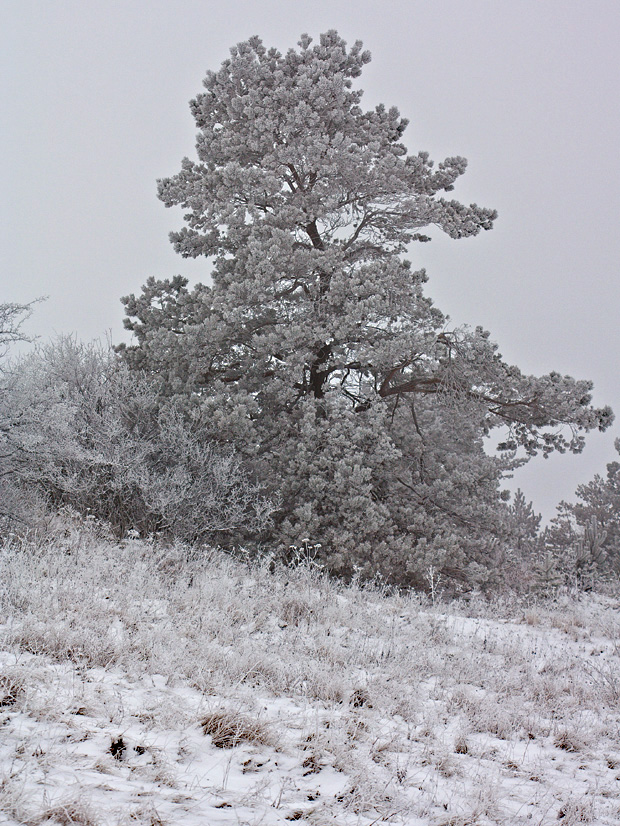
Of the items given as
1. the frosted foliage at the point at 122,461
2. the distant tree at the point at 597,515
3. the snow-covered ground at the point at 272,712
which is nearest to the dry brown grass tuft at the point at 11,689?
the snow-covered ground at the point at 272,712

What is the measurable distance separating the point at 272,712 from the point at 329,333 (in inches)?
353

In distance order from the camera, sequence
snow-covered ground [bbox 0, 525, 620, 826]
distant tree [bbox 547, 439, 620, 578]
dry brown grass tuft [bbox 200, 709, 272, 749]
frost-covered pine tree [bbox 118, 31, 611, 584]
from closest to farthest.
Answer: snow-covered ground [bbox 0, 525, 620, 826]
dry brown grass tuft [bbox 200, 709, 272, 749]
frost-covered pine tree [bbox 118, 31, 611, 584]
distant tree [bbox 547, 439, 620, 578]

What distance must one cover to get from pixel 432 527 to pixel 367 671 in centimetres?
800

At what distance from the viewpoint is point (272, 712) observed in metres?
4.23

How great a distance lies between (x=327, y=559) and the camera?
38.3 feet

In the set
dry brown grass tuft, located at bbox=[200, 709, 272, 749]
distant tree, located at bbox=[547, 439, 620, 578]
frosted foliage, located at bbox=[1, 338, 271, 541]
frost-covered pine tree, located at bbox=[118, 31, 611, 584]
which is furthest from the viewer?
distant tree, located at bbox=[547, 439, 620, 578]

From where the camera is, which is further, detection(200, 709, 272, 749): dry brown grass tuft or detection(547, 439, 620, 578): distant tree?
detection(547, 439, 620, 578): distant tree

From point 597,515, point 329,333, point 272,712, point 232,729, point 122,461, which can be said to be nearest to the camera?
point 232,729

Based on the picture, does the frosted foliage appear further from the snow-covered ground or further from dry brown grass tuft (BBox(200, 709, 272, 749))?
dry brown grass tuft (BBox(200, 709, 272, 749))

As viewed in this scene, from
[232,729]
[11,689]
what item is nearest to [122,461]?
[11,689]

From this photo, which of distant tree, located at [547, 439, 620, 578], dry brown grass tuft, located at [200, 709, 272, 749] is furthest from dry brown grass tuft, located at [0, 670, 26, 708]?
distant tree, located at [547, 439, 620, 578]

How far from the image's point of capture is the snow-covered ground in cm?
310

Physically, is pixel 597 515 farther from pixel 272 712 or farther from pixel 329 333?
pixel 272 712

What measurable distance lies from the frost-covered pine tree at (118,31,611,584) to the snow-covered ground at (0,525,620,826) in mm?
4782
